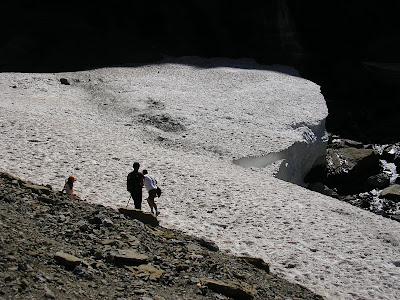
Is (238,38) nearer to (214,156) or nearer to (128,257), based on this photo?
(214,156)

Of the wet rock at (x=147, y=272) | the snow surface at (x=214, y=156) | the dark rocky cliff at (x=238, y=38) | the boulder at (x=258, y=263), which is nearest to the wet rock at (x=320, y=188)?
the snow surface at (x=214, y=156)

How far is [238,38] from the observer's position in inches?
1220

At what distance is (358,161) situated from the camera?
751 inches

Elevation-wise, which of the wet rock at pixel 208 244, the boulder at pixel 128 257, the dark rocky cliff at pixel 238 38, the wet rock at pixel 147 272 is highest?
the dark rocky cliff at pixel 238 38

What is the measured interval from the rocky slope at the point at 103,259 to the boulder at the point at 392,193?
10144 millimetres

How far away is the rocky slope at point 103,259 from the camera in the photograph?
5.40 meters

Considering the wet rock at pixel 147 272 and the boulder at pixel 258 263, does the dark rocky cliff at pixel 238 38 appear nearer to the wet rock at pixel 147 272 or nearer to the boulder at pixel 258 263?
the boulder at pixel 258 263

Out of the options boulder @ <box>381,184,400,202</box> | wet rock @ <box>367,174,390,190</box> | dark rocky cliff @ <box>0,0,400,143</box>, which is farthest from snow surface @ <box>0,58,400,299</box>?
dark rocky cliff @ <box>0,0,400,143</box>

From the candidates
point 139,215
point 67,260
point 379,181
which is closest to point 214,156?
point 379,181

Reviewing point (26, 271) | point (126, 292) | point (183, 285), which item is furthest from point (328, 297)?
point (26, 271)

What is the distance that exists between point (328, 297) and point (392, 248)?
2878mm

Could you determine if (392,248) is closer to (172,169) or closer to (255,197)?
(255,197)

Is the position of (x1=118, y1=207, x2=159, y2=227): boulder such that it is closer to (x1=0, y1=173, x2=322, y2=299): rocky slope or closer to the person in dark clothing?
(x1=0, y1=173, x2=322, y2=299): rocky slope

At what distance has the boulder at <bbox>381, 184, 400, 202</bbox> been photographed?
55.5 ft
